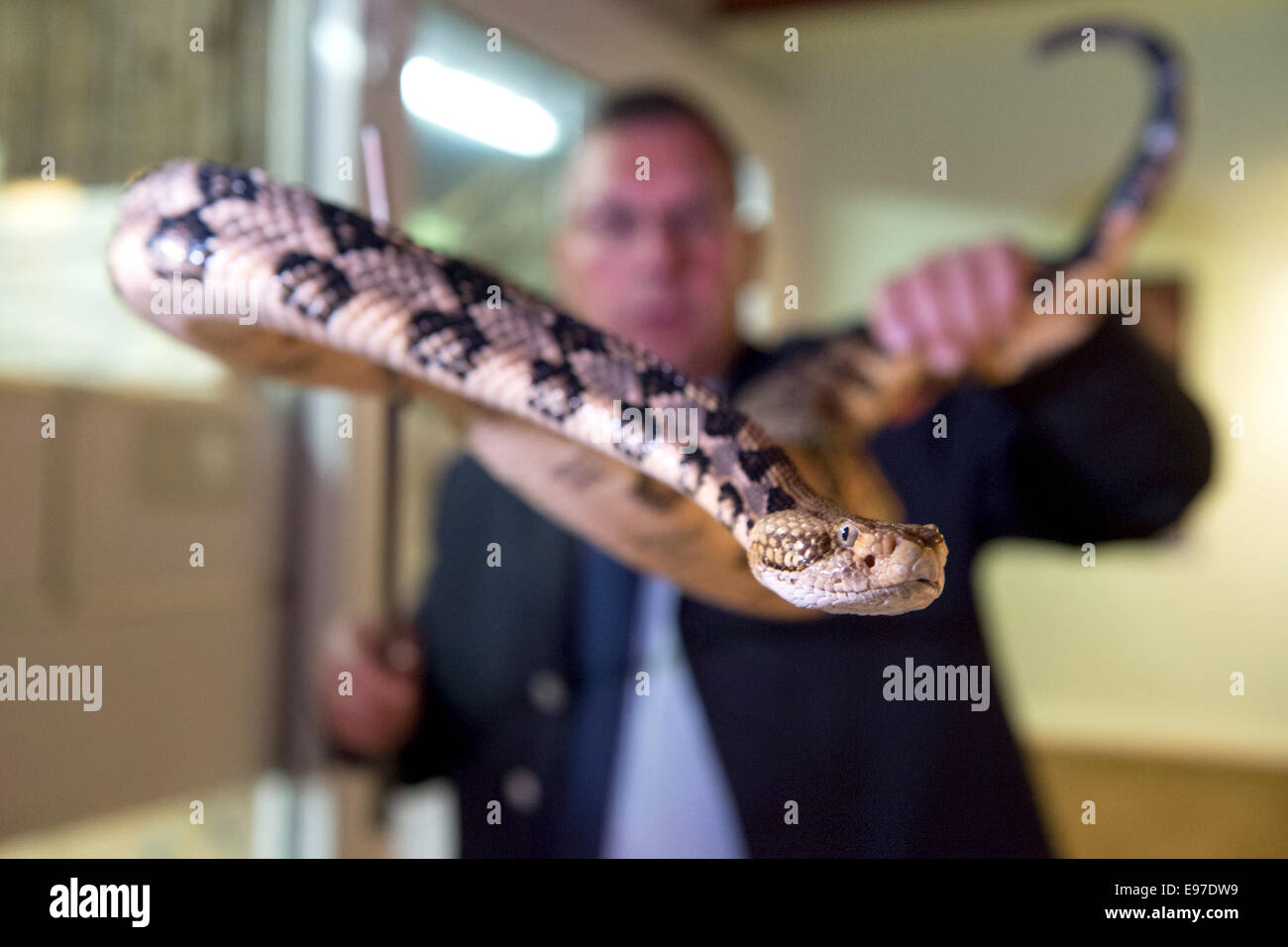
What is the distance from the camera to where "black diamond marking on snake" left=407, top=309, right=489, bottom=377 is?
0.62m

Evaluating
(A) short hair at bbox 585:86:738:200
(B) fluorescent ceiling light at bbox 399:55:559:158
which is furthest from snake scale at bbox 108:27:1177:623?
(B) fluorescent ceiling light at bbox 399:55:559:158

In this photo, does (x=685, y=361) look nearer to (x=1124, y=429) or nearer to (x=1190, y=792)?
(x=1124, y=429)

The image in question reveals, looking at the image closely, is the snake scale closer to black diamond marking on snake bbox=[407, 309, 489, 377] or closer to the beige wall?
black diamond marking on snake bbox=[407, 309, 489, 377]

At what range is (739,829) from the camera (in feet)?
3.90

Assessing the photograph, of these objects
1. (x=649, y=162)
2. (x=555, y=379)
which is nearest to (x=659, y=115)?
(x=649, y=162)

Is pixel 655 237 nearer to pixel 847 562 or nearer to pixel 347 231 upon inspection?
pixel 347 231

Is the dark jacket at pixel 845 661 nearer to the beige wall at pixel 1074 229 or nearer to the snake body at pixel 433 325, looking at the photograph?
the snake body at pixel 433 325

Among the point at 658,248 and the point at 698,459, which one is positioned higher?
the point at 658,248

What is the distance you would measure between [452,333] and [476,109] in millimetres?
1458

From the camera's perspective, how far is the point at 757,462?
59cm

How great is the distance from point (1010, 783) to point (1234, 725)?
349 centimetres

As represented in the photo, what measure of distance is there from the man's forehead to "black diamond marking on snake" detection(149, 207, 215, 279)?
3.30 ft

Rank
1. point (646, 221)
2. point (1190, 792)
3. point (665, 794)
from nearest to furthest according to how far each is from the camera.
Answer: point (665, 794)
point (646, 221)
point (1190, 792)
